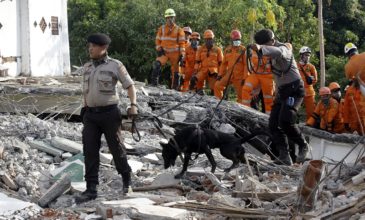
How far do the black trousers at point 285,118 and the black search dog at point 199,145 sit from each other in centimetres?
64

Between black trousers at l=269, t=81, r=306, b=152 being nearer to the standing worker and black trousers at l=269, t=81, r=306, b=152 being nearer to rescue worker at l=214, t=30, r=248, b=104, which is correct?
rescue worker at l=214, t=30, r=248, b=104

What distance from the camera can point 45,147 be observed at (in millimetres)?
8930

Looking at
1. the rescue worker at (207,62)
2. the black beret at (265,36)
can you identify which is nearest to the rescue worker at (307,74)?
the rescue worker at (207,62)

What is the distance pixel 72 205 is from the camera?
6941 mm

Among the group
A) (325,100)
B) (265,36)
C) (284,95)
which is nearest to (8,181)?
(265,36)

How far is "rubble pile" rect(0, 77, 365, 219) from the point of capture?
231 inches

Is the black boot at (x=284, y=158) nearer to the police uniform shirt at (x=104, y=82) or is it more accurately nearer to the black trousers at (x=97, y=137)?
the black trousers at (x=97, y=137)

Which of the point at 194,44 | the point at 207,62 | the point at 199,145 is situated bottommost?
the point at 199,145

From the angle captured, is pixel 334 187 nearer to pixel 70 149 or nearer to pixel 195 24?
pixel 70 149

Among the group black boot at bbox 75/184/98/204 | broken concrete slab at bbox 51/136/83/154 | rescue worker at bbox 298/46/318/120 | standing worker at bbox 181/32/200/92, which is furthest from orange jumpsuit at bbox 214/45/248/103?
black boot at bbox 75/184/98/204

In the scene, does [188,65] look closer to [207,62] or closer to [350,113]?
[207,62]

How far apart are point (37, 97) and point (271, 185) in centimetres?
517

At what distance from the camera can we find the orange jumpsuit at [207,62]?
14.6 m

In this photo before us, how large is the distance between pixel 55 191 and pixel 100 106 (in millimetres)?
1048
